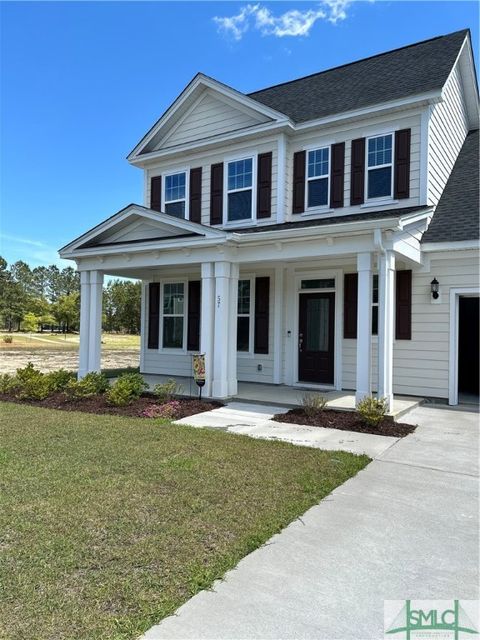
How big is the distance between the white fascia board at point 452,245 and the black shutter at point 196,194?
18.1ft

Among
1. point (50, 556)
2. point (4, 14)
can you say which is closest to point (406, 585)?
point (50, 556)

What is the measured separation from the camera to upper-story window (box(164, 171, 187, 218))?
11820mm

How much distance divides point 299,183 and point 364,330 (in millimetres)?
4512

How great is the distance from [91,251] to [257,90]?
7.06m

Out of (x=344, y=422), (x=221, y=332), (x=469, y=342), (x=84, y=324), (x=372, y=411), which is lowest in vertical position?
(x=344, y=422)

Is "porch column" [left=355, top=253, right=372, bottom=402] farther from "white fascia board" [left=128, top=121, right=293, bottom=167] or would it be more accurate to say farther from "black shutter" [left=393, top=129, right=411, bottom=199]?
"white fascia board" [left=128, top=121, right=293, bottom=167]

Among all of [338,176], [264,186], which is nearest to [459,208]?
[338,176]

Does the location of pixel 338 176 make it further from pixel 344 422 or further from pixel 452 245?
pixel 344 422

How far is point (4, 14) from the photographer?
8.00 metres

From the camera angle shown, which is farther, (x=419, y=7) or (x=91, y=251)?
(x=91, y=251)

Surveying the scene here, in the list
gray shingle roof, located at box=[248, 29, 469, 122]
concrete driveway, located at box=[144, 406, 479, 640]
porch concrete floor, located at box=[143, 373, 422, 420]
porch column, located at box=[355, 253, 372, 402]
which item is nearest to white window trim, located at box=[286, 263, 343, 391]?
porch concrete floor, located at box=[143, 373, 422, 420]

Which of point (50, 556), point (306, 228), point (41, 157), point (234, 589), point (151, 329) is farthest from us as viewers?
point (41, 157)

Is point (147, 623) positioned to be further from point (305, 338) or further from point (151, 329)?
point (151, 329)

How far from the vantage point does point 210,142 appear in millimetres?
11008
